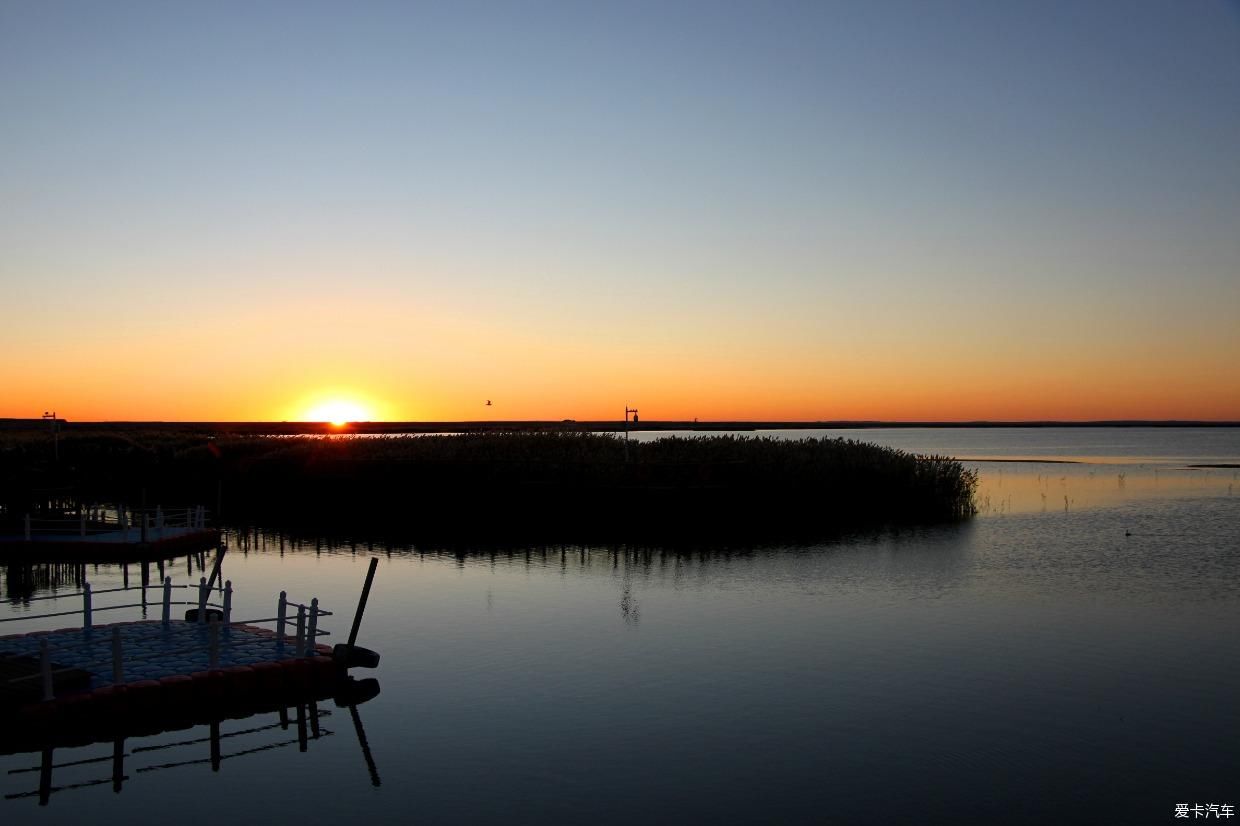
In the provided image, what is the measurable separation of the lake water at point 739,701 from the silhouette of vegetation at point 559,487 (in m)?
15.0

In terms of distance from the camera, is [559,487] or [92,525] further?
[559,487]

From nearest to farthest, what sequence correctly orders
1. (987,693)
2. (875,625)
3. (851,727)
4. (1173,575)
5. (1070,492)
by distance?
(851,727) → (987,693) → (875,625) → (1173,575) → (1070,492)

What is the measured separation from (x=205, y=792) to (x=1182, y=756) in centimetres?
1829

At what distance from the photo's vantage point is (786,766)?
63.1 feet

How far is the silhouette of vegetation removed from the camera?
2373 inches

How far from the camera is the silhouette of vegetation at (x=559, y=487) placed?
60.3m

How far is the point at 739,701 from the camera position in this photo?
23500mm

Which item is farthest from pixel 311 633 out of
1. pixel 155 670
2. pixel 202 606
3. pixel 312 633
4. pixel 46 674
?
pixel 46 674

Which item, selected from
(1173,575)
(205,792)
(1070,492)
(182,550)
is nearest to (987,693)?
(205,792)

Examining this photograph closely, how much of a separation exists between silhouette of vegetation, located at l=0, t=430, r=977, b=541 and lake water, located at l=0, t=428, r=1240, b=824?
14996 millimetres

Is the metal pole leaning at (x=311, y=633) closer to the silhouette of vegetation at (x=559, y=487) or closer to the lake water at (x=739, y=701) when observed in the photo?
the lake water at (x=739, y=701)

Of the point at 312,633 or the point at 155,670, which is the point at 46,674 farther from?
the point at 312,633

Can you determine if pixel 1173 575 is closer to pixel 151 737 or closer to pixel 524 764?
pixel 524 764

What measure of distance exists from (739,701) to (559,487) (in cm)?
4854
